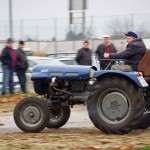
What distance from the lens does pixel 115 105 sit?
9.85 meters

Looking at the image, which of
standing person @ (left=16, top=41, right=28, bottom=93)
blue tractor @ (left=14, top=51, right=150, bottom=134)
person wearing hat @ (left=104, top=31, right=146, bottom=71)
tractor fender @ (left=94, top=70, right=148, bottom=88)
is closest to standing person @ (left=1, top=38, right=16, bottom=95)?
standing person @ (left=16, top=41, right=28, bottom=93)

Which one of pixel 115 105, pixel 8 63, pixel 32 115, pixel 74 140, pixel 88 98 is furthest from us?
pixel 8 63

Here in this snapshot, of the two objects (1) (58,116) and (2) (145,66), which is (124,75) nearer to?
(2) (145,66)

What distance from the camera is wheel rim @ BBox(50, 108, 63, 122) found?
36.0ft

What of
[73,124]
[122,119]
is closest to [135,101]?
[122,119]

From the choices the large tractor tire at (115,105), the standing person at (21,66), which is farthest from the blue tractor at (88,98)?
the standing person at (21,66)

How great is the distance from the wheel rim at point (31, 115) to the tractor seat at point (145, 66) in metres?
1.96

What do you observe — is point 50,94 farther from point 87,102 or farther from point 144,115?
point 144,115

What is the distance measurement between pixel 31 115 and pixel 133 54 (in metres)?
2.14

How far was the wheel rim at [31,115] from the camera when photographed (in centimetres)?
1027

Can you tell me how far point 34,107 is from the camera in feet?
33.8

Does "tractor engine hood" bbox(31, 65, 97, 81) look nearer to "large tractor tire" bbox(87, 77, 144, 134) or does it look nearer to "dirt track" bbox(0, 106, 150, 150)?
"large tractor tire" bbox(87, 77, 144, 134)

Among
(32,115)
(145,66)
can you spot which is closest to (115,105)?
(145,66)

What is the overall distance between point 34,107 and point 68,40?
24845 millimetres
